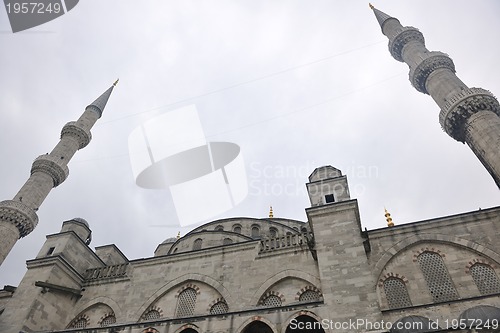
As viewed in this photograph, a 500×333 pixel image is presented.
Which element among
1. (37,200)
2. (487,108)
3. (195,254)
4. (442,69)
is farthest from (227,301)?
(442,69)

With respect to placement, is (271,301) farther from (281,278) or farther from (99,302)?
(99,302)

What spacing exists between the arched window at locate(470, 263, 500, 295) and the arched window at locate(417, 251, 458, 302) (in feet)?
2.53

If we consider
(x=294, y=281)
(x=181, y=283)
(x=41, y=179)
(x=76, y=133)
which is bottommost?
(x=294, y=281)

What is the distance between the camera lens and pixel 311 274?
12.6m

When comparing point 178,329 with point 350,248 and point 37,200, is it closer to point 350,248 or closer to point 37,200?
point 350,248

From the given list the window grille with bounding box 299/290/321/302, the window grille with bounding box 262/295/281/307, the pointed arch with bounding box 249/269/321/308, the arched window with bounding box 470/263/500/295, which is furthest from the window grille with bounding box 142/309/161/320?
the arched window with bounding box 470/263/500/295

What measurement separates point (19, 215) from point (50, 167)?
3.59 m

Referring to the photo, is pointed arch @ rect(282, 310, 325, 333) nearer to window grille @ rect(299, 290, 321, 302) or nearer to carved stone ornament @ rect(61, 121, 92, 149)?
window grille @ rect(299, 290, 321, 302)

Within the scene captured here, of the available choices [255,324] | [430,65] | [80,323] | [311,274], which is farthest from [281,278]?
[430,65]

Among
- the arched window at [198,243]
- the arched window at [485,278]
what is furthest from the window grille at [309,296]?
the arched window at [198,243]

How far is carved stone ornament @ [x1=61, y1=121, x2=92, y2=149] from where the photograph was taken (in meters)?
21.7

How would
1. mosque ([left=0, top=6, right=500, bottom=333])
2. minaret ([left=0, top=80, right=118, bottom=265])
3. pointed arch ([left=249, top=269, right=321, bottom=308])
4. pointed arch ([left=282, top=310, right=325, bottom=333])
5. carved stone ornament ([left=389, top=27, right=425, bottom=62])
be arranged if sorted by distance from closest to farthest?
pointed arch ([left=282, top=310, right=325, bottom=333]) → mosque ([left=0, top=6, right=500, bottom=333]) → pointed arch ([left=249, top=269, right=321, bottom=308]) → minaret ([left=0, top=80, right=118, bottom=265]) → carved stone ornament ([left=389, top=27, right=425, bottom=62])

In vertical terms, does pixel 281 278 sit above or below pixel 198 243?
below

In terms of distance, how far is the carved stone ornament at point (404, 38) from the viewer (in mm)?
20641
